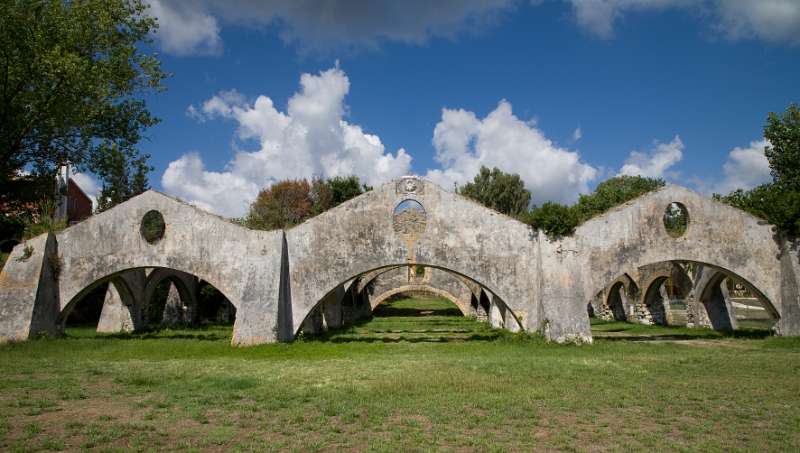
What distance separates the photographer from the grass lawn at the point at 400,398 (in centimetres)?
643

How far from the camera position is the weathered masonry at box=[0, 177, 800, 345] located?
15.6m

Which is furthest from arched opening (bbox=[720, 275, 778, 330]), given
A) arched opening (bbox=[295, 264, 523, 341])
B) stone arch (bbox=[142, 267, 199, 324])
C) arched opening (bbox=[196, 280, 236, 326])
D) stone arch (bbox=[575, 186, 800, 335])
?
arched opening (bbox=[196, 280, 236, 326])

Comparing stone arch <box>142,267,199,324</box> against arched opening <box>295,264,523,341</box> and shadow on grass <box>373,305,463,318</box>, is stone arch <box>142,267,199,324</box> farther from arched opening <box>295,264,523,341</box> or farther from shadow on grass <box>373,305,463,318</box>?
shadow on grass <box>373,305,463,318</box>

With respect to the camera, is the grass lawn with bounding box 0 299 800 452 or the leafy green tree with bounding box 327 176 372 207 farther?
the leafy green tree with bounding box 327 176 372 207

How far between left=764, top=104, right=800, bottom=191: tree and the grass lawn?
649 inches

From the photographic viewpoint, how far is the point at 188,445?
6180mm

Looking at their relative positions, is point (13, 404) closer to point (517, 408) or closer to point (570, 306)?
point (517, 408)

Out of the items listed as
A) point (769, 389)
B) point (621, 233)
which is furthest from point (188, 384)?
point (621, 233)

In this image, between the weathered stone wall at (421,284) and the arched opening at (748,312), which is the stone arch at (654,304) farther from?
the weathered stone wall at (421,284)

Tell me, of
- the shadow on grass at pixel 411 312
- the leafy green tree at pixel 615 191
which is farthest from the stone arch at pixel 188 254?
the leafy green tree at pixel 615 191

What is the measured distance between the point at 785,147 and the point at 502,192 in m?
27.1

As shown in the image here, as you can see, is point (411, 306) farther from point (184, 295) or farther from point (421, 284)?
point (184, 295)

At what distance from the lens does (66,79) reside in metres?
17.7

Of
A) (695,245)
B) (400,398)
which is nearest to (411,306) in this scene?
(695,245)
